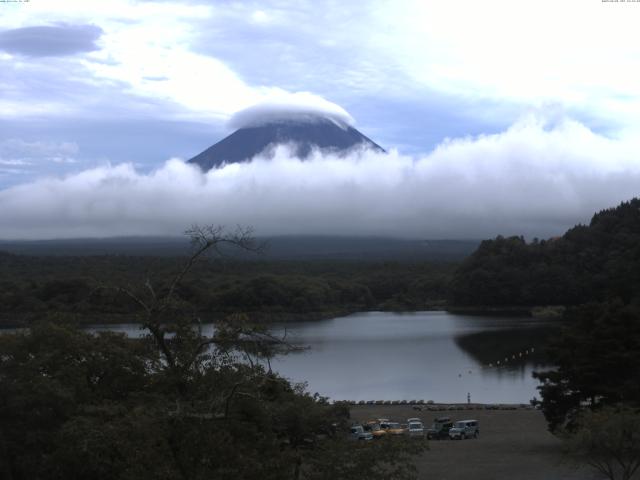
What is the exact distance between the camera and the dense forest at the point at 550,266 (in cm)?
6134

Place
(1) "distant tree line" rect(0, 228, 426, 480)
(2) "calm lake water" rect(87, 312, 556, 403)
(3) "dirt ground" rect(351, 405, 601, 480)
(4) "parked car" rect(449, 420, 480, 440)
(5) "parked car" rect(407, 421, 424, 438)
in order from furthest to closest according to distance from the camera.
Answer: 1. (2) "calm lake water" rect(87, 312, 556, 403)
2. (4) "parked car" rect(449, 420, 480, 440)
3. (5) "parked car" rect(407, 421, 424, 438)
4. (3) "dirt ground" rect(351, 405, 601, 480)
5. (1) "distant tree line" rect(0, 228, 426, 480)

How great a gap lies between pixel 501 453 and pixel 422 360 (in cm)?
→ 2003

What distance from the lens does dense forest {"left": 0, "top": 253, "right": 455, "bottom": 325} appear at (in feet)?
161

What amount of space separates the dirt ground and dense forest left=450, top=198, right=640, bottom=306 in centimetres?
4004

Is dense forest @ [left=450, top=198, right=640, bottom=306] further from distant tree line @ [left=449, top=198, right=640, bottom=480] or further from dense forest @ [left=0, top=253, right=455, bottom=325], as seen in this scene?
dense forest @ [left=0, top=253, right=455, bottom=325]

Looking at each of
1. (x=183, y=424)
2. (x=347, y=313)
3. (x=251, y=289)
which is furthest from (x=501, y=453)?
(x=347, y=313)

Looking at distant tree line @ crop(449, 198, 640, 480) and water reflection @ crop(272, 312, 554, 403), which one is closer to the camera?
distant tree line @ crop(449, 198, 640, 480)

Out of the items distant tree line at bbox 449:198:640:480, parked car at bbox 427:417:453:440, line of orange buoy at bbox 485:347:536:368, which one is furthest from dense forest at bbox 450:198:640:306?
parked car at bbox 427:417:453:440

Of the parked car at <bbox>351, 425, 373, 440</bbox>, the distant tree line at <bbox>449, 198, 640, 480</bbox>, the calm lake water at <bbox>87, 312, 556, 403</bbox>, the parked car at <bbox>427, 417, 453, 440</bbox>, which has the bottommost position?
the calm lake water at <bbox>87, 312, 556, 403</bbox>

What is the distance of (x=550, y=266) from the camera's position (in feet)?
208

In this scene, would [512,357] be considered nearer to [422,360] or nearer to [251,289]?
[422,360]

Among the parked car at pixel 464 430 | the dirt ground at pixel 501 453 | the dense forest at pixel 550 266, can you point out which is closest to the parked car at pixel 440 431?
the parked car at pixel 464 430

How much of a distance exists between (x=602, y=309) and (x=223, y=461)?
12520mm

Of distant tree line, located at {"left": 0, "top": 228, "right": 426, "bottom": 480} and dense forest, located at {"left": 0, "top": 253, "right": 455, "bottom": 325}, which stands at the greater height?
distant tree line, located at {"left": 0, "top": 228, "right": 426, "bottom": 480}
